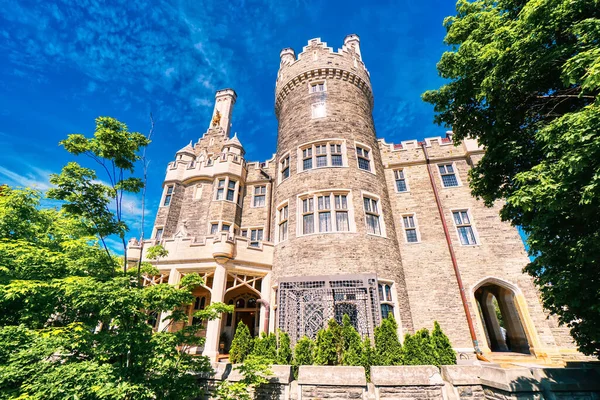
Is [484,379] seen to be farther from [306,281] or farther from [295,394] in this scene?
[306,281]

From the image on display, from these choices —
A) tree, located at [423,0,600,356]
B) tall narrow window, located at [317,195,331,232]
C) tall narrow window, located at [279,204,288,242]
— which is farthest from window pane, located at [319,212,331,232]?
tree, located at [423,0,600,356]

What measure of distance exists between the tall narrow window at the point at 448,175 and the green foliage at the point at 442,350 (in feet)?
32.1

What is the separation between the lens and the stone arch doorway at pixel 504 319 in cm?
1279

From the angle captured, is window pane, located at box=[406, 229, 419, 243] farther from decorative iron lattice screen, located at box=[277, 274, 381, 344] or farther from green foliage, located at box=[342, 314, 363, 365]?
green foliage, located at box=[342, 314, 363, 365]

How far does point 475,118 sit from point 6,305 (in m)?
15.8

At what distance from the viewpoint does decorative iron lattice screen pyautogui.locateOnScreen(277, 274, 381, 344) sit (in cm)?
997

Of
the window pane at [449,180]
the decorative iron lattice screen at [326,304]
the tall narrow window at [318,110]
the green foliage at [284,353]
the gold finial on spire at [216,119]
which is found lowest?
the green foliage at [284,353]

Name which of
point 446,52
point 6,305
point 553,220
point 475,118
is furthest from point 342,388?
point 6,305

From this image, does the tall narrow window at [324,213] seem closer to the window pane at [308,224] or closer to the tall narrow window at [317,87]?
the window pane at [308,224]

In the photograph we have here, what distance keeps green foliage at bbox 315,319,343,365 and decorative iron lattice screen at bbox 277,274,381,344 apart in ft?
4.21

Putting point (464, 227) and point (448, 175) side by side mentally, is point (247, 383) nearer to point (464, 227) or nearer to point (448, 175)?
point (464, 227)

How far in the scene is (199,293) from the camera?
15.6 m

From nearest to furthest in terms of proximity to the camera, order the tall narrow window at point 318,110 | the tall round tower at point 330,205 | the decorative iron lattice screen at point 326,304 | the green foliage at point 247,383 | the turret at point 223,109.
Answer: the green foliage at point 247,383 < the decorative iron lattice screen at point 326,304 < the tall round tower at point 330,205 < the tall narrow window at point 318,110 < the turret at point 223,109

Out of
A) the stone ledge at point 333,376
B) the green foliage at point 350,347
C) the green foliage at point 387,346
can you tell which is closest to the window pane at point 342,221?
the green foliage at point 350,347
